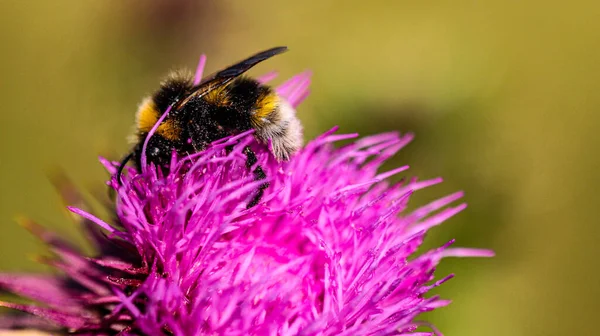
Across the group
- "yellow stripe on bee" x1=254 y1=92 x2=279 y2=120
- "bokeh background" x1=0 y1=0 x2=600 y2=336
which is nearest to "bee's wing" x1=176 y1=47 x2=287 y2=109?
"yellow stripe on bee" x1=254 y1=92 x2=279 y2=120

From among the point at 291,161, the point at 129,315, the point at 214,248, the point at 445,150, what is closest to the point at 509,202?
the point at 445,150

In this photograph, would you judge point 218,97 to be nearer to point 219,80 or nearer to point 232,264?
point 219,80

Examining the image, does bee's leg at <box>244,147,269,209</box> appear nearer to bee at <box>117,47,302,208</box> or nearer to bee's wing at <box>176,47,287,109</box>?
bee at <box>117,47,302,208</box>

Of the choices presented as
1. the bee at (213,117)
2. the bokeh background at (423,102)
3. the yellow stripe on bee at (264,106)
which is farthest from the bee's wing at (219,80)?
the bokeh background at (423,102)

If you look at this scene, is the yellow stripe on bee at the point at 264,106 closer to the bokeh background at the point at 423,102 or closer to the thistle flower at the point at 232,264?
the thistle flower at the point at 232,264

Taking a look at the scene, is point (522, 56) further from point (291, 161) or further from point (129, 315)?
point (129, 315)
